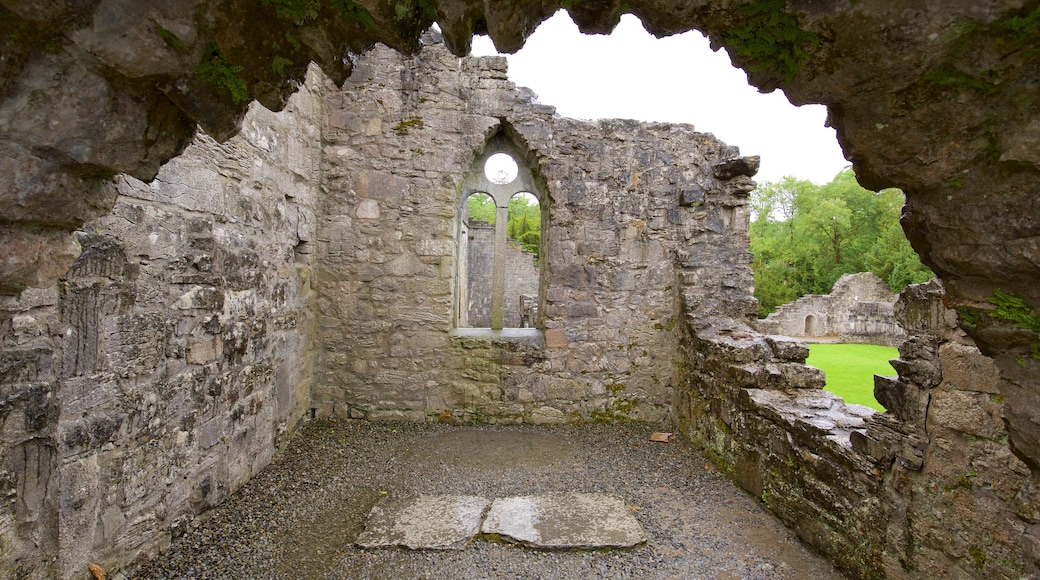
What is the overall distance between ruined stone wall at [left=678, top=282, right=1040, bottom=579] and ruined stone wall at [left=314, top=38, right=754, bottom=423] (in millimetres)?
2196

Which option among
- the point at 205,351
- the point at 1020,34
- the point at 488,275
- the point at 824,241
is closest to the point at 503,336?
the point at 205,351

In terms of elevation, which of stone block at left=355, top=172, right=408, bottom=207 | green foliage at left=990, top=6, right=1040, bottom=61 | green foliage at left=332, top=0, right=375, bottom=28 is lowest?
green foliage at left=990, top=6, right=1040, bottom=61

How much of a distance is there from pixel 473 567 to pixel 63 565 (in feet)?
6.48

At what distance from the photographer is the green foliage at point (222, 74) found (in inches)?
52.8

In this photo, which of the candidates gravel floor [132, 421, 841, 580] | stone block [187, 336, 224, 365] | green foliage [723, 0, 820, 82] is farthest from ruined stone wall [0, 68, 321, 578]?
green foliage [723, 0, 820, 82]

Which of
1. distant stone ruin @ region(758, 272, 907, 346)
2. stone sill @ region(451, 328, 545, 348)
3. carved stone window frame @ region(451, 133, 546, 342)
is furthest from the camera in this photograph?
distant stone ruin @ region(758, 272, 907, 346)

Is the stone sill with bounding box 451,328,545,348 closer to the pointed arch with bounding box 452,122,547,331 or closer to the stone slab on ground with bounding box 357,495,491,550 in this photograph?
the pointed arch with bounding box 452,122,547,331

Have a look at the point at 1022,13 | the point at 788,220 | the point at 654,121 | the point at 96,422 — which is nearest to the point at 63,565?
the point at 96,422

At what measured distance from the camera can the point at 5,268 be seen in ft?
4.64

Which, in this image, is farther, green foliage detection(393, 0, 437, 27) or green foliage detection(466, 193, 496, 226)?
green foliage detection(466, 193, 496, 226)

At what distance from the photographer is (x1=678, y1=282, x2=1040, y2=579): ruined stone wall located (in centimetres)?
221

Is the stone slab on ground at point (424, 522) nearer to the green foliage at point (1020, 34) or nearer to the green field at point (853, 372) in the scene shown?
the green foliage at point (1020, 34)

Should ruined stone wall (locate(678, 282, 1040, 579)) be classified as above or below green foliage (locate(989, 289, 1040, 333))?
below

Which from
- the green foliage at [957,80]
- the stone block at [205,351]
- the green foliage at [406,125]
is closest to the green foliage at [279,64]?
the green foliage at [957,80]
